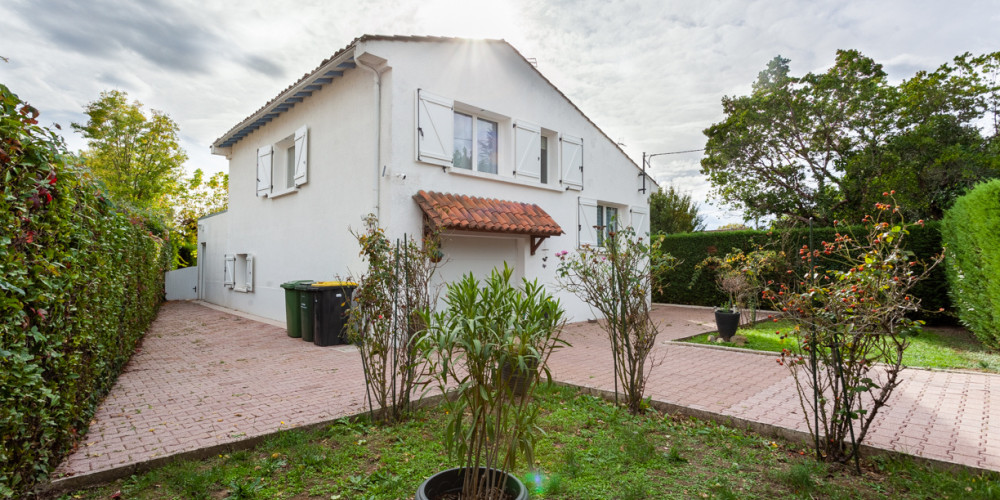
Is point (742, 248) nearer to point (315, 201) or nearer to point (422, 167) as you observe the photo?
point (422, 167)

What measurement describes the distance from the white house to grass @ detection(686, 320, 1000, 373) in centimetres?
378

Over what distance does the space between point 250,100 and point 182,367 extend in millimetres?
7805

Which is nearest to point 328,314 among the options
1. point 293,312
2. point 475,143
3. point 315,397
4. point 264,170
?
point 293,312

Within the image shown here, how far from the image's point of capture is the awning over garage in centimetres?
767

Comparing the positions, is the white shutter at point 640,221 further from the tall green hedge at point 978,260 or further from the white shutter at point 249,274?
the white shutter at point 249,274

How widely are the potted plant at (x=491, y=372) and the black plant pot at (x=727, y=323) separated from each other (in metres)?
7.08

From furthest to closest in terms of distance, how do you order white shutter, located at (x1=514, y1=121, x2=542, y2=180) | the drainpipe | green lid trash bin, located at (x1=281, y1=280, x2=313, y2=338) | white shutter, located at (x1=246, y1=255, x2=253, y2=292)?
white shutter, located at (x1=246, y1=255, x2=253, y2=292)
white shutter, located at (x1=514, y1=121, x2=542, y2=180)
green lid trash bin, located at (x1=281, y1=280, x2=313, y2=338)
the drainpipe

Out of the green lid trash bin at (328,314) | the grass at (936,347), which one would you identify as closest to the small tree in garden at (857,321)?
the grass at (936,347)

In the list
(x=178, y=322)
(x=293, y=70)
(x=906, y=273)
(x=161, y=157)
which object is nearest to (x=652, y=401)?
(x=906, y=273)

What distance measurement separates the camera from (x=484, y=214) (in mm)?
8359

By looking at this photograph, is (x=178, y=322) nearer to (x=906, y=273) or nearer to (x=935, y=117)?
(x=906, y=273)

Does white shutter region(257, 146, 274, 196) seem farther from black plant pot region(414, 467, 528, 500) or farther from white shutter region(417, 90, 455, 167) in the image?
black plant pot region(414, 467, 528, 500)

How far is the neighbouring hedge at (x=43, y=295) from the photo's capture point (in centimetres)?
208

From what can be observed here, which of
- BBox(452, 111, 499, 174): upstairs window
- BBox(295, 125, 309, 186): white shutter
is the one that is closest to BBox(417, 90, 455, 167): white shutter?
BBox(452, 111, 499, 174): upstairs window
